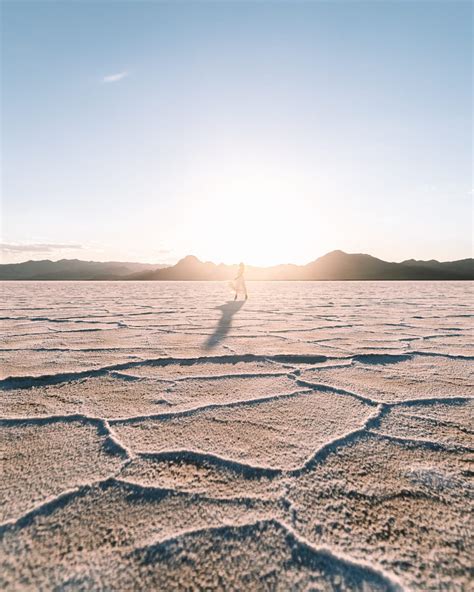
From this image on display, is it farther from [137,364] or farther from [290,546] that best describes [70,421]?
[290,546]

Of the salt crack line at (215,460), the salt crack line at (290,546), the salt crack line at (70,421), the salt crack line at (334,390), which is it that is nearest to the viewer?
the salt crack line at (290,546)

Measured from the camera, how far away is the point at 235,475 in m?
0.87

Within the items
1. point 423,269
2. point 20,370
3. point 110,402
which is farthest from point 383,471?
point 423,269

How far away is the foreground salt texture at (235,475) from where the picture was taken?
0.61 metres

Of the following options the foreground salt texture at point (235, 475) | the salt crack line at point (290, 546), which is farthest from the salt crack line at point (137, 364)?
the salt crack line at point (290, 546)

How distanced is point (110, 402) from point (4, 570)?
75 cm

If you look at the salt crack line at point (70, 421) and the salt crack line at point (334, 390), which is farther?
the salt crack line at point (334, 390)

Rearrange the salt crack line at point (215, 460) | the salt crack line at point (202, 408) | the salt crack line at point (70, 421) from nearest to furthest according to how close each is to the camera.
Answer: the salt crack line at point (215, 460) → the salt crack line at point (70, 421) → the salt crack line at point (202, 408)

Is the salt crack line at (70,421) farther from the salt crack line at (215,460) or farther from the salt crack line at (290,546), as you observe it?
the salt crack line at (290,546)

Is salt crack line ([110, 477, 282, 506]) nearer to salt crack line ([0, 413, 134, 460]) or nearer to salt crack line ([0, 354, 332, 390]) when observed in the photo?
salt crack line ([0, 413, 134, 460])

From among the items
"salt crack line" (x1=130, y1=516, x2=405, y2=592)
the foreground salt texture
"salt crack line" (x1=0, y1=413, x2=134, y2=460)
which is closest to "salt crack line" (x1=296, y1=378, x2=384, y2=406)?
the foreground salt texture

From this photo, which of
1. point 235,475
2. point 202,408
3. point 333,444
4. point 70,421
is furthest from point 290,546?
point 70,421

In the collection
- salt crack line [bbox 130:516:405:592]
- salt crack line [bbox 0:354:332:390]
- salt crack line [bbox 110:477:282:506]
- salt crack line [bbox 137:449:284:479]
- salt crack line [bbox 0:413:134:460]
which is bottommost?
salt crack line [bbox 130:516:405:592]

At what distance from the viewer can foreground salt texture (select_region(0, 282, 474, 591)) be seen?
61 centimetres
